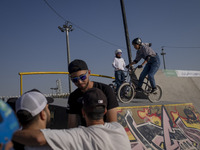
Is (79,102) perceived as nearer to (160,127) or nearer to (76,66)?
(76,66)

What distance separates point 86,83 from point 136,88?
14.5 ft

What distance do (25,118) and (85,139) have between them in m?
0.55

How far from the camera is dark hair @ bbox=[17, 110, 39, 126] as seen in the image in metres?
1.40

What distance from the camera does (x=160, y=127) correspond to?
15.7ft

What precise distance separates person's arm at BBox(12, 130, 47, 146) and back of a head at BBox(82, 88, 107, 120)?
18.3 inches

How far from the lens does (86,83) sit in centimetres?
268

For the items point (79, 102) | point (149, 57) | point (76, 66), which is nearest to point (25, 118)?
point (79, 102)

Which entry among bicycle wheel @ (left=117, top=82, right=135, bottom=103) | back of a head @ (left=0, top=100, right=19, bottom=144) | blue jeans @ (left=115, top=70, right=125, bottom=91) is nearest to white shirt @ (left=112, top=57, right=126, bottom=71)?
blue jeans @ (left=115, top=70, right=125, bottom=91)

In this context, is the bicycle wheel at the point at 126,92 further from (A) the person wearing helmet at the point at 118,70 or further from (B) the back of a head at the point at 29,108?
(B) the back of a head at the point at 29,108

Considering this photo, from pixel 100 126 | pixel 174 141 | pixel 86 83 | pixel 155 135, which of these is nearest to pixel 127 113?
pixel 155 135

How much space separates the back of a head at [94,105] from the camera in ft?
5.25

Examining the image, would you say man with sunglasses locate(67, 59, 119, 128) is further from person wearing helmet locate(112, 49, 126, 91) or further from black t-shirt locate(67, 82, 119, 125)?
person wearing helmet locate(112, 49, 126, 91)

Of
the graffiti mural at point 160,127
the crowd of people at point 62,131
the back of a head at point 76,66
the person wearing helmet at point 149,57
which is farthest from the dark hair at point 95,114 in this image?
the person wearing helmet at point 149,57

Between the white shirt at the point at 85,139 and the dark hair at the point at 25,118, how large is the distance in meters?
0.14
